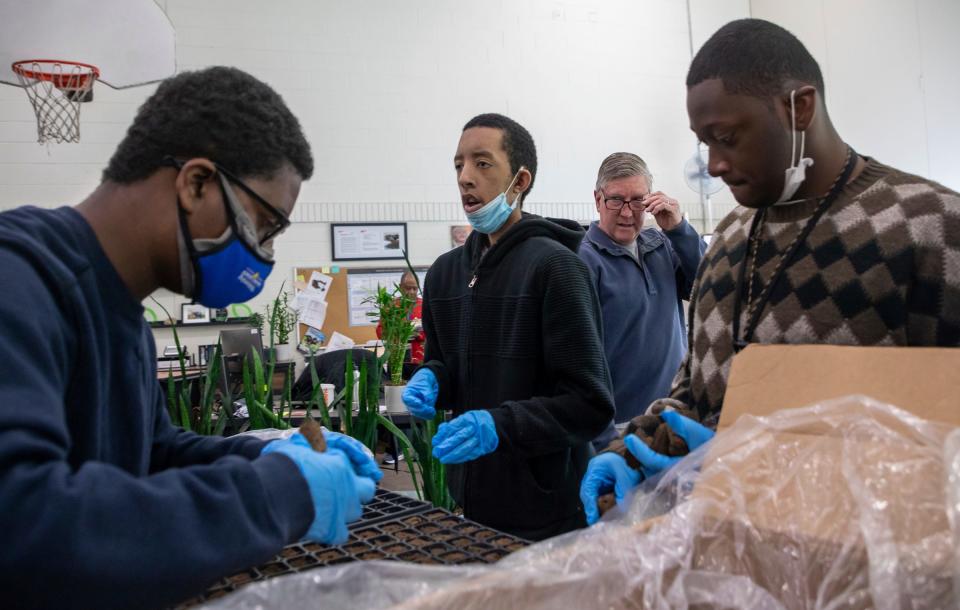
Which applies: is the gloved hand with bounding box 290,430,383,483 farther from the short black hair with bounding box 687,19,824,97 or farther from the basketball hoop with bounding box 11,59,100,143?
the basketball hoop with bounding box 11,59,100,143

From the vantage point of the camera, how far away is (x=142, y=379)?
0.77 m

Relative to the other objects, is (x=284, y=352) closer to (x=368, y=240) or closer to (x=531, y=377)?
(x=368, y=240)

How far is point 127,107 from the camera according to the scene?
5.18m

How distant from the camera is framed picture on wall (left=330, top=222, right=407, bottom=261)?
5.62 metres

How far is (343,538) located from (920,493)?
1.82ft

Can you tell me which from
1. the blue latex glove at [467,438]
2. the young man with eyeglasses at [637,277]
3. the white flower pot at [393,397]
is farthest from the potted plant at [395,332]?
the blue latex glove at [467,438]

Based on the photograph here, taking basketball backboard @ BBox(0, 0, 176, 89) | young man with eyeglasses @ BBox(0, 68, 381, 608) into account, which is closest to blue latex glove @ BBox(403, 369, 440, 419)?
young man with eyeglasses @ BBox(0, 68, 381, 608)

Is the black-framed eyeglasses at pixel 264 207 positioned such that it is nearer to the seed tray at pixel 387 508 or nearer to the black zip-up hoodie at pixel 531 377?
the seed tray at pixel 387 508

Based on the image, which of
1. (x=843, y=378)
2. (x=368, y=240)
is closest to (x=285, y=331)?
(x=368, y=240)

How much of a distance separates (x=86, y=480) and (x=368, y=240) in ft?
17.2

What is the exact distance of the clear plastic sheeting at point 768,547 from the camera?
547 mm

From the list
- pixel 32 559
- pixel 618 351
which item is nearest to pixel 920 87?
pixel 618 351

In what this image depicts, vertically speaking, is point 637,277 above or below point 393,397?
above

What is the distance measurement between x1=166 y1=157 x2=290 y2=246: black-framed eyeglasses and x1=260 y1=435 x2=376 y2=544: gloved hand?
27 cm
